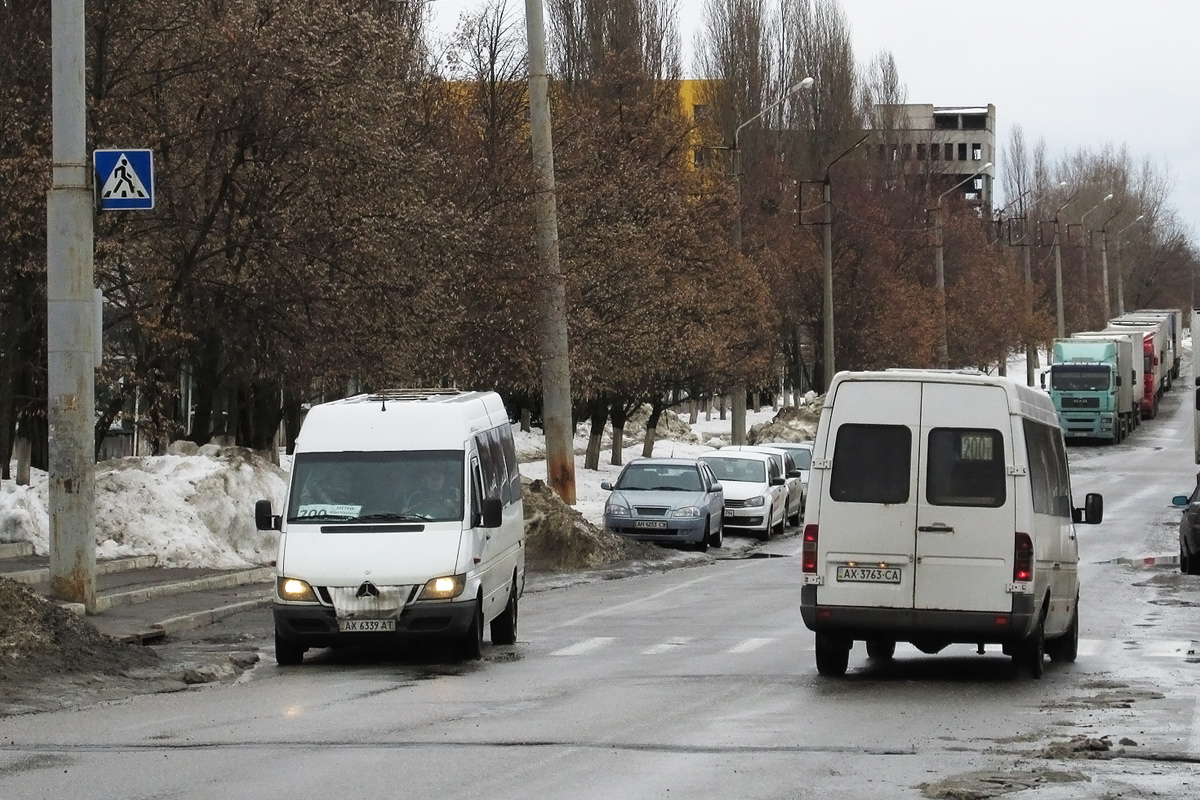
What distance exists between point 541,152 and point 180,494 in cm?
870

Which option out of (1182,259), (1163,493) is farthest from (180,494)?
(1182,259)

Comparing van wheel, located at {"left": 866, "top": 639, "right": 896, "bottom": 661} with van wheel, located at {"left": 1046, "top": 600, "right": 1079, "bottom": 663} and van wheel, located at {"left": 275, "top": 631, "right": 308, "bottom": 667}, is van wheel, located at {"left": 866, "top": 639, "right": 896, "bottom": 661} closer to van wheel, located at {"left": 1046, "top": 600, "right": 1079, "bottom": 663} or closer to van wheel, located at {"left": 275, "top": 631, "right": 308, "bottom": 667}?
van wheel, located at {"left": 1046, "top": 600, "right": 1079, "bottom": 663}

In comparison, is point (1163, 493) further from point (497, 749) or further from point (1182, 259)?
point (1182, 259)

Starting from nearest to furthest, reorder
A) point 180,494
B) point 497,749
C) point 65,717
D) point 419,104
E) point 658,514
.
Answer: point 497,749
point 65,717
point 180,494
point 658,514
point 419,104

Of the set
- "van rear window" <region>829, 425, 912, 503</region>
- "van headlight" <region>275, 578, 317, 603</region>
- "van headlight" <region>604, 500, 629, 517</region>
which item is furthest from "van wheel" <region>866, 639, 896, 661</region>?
"van headlight" <region>604, 500, 629, 517</region>

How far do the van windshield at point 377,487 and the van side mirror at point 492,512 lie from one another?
0.24 metres

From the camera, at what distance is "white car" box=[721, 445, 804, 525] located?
130 ft

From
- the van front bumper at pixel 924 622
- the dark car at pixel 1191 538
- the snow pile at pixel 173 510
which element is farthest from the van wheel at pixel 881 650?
the dark car at pixel 1191 538

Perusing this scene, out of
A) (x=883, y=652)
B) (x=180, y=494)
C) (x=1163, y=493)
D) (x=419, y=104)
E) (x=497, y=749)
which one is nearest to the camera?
(x=497, y=749)

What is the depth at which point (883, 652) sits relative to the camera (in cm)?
1641

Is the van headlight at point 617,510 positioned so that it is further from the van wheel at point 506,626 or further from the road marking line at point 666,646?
the van wheel at point 506,626

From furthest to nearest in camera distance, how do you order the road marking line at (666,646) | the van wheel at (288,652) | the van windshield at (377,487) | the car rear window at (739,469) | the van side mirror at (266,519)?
the car rear window at (739,469)
the road marking line at (666,646)
the van side mirror at (266,519)
the van windshield at (377,487)
the van wheel at (288,652)

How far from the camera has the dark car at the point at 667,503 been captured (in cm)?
3253

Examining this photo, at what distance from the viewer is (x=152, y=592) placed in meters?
20.1
